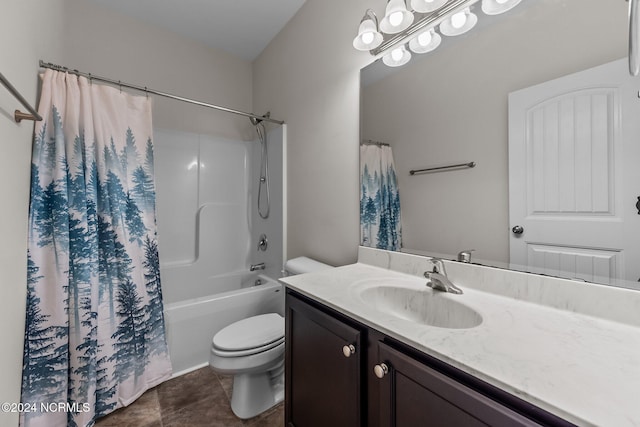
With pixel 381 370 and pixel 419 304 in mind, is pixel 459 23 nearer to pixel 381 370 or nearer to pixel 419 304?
pixel 419 304

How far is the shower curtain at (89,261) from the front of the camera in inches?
49.0

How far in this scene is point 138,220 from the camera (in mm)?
1576

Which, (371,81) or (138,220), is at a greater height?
(371,81)

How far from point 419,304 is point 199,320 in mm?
1422

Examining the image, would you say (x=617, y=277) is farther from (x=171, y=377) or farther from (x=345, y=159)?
(x=171, y=377)

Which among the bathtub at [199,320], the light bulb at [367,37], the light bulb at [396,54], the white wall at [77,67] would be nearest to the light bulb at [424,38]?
the light bulb at [396,54]

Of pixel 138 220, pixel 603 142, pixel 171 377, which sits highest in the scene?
pixel 603 142

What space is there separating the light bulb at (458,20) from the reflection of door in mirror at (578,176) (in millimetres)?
398

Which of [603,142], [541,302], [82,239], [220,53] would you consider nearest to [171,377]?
[82,239]

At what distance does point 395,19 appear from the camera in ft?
3.90

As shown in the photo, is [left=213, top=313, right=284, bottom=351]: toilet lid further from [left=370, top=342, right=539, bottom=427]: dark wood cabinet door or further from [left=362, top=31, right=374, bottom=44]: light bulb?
[left=362, top=31, right=374, bottom=44]: light bulb

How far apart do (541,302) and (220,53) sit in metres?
3.06

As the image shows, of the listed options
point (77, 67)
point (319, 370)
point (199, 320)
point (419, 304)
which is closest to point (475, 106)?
point (419, 304)

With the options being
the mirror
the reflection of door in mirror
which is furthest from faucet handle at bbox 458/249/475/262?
the reflection of door in mirror
